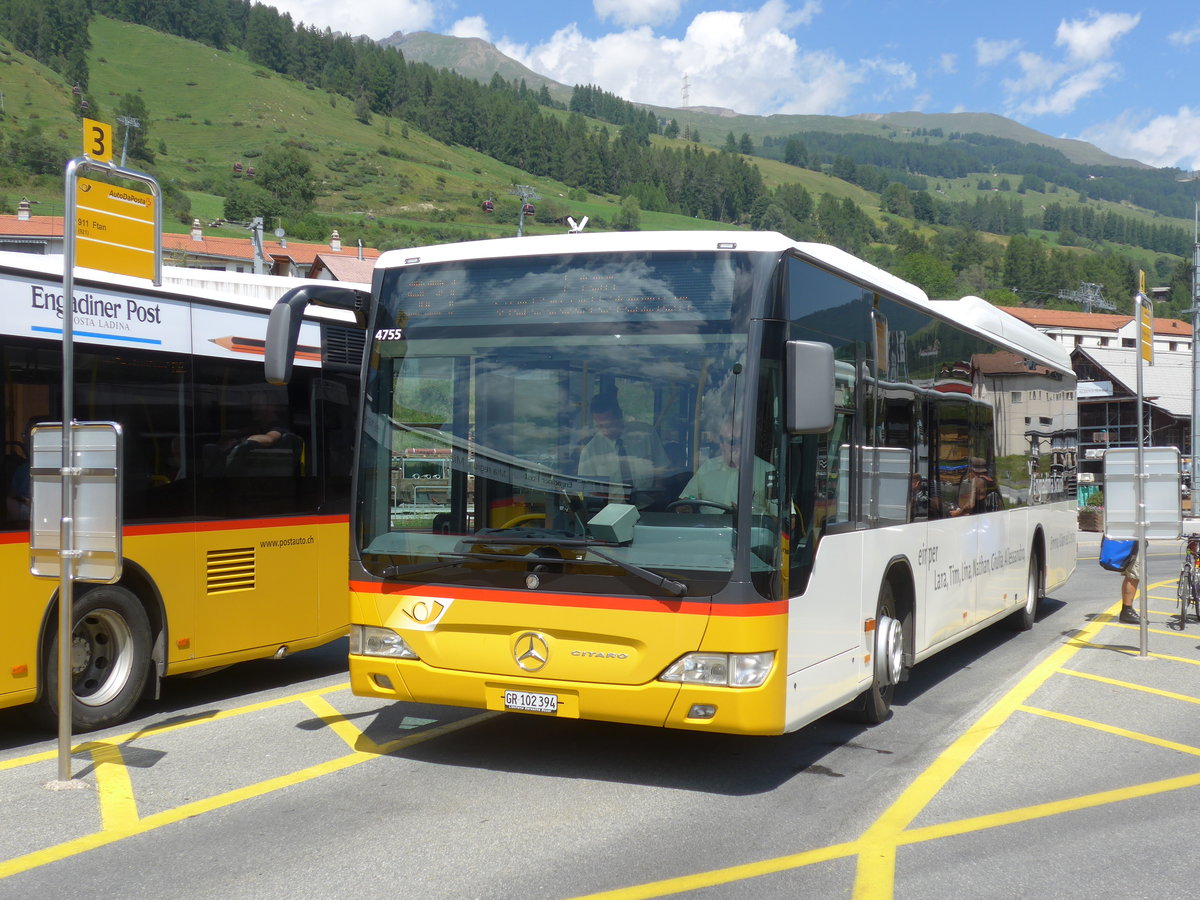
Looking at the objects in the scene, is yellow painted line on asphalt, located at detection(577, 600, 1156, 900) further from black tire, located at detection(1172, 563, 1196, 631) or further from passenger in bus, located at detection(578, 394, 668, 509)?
black tire, located at detection(1172, 563, 1196, 631)

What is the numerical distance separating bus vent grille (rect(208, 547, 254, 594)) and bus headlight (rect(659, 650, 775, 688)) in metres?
4.06

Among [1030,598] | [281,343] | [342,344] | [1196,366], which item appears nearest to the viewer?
[281,343]

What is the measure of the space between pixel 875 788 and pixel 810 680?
26.4 inches

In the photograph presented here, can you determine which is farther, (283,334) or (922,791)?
(283,334)

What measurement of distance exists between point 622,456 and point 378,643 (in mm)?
1813

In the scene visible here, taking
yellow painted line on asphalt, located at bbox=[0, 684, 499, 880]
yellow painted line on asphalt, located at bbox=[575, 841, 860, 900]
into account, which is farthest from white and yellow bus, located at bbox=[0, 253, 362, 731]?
yellow painted line on asphalt, located at bbox=[575, 841, 860, 900]

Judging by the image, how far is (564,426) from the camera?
21.4 ft

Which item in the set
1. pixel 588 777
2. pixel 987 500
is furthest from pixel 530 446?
pixel 987 500

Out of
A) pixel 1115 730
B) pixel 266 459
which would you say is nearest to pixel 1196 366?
pixel 1115 730

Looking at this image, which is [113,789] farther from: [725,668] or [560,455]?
[725,668]

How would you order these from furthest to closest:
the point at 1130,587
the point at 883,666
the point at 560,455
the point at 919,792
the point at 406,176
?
the point at 406,176, the point at 1130,587, the point at 883,666, the point at 919,792, the point at 560,455

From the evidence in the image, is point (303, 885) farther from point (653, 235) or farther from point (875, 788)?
point (653, 235)

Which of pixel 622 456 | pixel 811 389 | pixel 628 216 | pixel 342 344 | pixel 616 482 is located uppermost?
pixel 628 216

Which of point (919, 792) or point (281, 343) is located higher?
point (281, 343)
